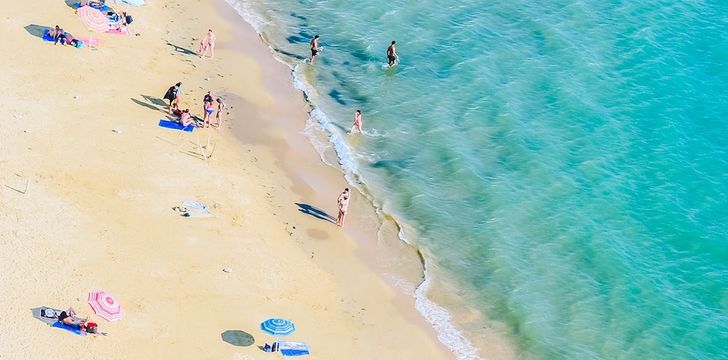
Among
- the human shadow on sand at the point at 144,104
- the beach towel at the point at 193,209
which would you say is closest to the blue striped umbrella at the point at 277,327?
the beach towel at the point at 193,209

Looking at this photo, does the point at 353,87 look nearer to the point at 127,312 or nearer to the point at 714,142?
the point at 714,142

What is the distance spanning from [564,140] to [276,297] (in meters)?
18.5

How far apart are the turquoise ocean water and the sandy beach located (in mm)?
2025

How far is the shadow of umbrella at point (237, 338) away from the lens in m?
28.6

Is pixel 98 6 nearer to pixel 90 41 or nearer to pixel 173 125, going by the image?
pixel 90 41

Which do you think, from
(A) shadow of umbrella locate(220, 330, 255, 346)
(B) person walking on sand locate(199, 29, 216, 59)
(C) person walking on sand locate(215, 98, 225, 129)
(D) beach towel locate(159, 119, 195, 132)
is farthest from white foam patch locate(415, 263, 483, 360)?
(B) person walking on sand locate(199, 29, 216, 59)

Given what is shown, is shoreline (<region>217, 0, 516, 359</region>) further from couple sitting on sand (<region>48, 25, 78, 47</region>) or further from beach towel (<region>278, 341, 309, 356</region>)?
couple sitting on sand (<region>48, 25, 78, 47</region>)

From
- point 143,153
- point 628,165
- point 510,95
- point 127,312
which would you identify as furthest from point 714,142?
point 127,312

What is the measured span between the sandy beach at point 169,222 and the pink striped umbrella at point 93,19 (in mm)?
1206

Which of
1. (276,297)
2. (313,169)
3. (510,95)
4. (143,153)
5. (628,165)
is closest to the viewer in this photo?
(276,297)

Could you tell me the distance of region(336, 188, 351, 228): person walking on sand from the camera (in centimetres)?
3541

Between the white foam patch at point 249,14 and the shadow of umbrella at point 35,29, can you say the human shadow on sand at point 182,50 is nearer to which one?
the white foam patch at point 249,14

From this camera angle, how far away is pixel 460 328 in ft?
107

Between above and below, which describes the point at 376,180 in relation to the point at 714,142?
below
